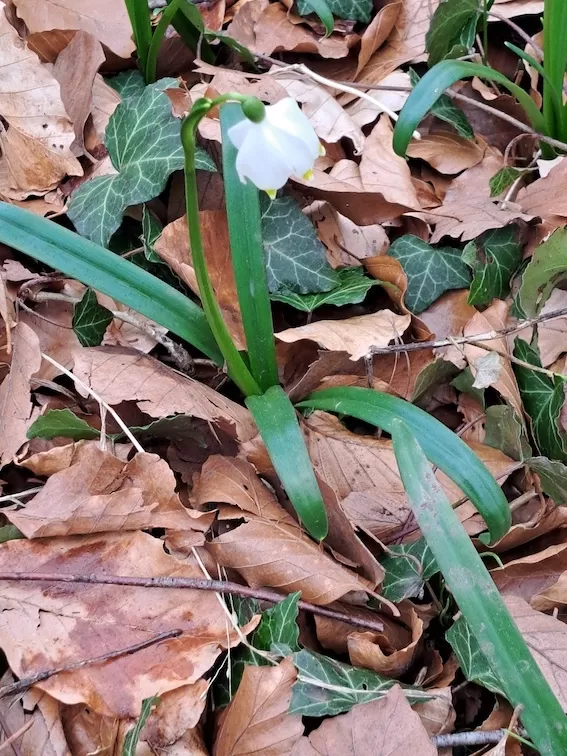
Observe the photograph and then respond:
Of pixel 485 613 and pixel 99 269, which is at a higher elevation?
pixel 99 269

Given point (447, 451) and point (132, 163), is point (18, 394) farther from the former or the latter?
point (447, 451)

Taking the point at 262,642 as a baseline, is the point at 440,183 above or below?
above

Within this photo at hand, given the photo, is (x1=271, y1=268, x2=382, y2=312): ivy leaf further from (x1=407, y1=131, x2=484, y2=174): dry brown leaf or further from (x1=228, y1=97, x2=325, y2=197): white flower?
(x1=228, y1=97, x2=325, y2=197): white flower

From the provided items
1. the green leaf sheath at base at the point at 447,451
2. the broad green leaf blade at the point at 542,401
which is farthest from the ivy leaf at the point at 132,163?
the broad green leaf blade at the point at 542,401

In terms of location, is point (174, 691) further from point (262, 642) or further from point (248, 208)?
point (248, 208)

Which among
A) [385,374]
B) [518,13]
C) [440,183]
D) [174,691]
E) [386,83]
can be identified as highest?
[518,13]

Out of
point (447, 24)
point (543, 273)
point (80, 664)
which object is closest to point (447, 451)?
point (543, 273)

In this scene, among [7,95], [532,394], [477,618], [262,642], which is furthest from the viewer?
[7,95]

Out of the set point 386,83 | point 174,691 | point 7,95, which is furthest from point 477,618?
point 7,95
